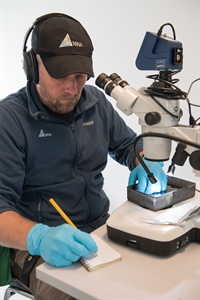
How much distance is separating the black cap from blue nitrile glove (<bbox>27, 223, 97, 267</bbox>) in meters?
0.53

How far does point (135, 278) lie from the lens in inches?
31.8

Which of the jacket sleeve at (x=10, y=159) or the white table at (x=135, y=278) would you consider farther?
the jacket sleeve at (x=10, y=159)

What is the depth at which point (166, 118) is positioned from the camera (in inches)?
36.5

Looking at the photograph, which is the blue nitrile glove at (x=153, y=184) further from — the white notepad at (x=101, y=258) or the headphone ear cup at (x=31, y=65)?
the headphone ear cup at (x=31, y=65)

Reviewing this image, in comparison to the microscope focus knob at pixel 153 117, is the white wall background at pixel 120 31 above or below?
above

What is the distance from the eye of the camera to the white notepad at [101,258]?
2.80 feet

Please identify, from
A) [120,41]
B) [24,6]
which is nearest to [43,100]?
[120,41]

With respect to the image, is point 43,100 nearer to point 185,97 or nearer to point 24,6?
point 185,97

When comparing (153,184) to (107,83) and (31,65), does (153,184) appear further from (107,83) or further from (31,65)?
(31,65)

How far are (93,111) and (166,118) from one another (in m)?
0.60

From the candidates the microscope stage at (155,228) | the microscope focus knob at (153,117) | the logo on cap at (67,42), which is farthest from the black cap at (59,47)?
the microscope stage at (155,228)

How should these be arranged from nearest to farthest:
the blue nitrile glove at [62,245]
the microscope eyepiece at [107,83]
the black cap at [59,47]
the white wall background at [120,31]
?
Answer: the blue nitrile glove at [62,245] → the microscope eyepiece at [107,83] → the black cap at [59,47] → the white wall background at [120,31]

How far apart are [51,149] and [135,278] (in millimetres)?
642

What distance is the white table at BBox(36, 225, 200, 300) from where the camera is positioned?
75 cm
